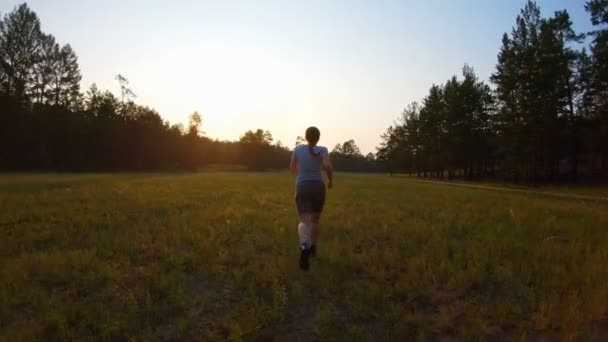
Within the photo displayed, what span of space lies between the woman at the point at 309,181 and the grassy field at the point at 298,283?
69 centimetres

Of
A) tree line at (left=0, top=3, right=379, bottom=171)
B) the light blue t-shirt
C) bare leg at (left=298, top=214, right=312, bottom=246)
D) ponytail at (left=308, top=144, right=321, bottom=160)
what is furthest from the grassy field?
tree line at (left=0, top=3, right=379, bottom=171)

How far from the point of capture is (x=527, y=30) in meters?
40.5

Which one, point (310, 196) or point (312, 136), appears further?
point (312, 136)

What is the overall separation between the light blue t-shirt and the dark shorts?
0.10 metres

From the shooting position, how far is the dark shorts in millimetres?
6599

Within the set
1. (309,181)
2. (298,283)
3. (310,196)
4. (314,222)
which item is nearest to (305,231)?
(314,222)

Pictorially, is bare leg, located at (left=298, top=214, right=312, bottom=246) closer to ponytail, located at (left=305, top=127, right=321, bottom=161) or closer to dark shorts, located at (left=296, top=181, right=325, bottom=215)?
dark shorts, located at (left=296, top=181, right=325, bottom=215)

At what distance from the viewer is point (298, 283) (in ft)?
18.7

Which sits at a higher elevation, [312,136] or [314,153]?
[312,136]

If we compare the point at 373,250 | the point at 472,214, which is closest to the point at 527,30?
the point at 472,214

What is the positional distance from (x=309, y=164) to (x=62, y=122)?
71325mm

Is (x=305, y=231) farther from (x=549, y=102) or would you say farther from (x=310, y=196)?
(x=549, y=102)

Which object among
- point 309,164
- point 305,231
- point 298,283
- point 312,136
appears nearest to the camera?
point 298,283

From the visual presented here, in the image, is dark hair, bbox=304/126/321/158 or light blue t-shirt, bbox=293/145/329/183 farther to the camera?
dark hair, bbox=304/126/321/158
